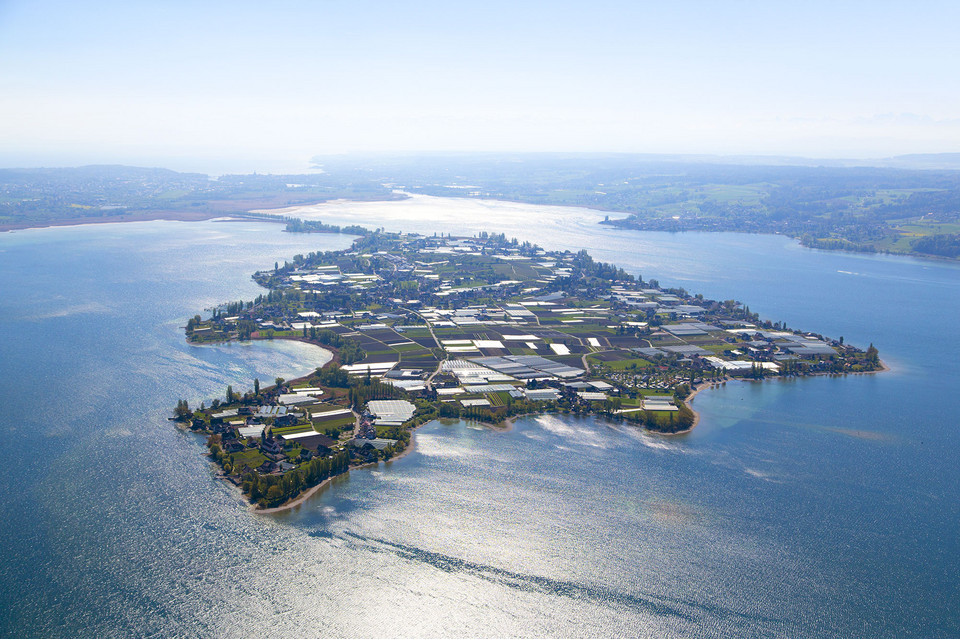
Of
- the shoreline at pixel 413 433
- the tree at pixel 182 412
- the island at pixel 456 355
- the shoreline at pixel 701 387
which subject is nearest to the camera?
the shoreline at pixel 413 433

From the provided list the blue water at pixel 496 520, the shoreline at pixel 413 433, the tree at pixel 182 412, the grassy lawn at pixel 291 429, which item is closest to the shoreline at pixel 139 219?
the blue water at pixel 496 520

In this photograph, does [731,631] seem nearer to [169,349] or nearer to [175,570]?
[175,570]

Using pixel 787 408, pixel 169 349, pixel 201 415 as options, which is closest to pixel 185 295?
pixel 169 349

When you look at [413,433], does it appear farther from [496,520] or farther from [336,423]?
[496,520]

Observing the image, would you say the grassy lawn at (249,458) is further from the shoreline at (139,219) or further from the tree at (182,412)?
the shoreline at (139,219)

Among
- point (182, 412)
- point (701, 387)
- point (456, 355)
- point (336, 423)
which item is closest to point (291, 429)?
point (336, 423)
